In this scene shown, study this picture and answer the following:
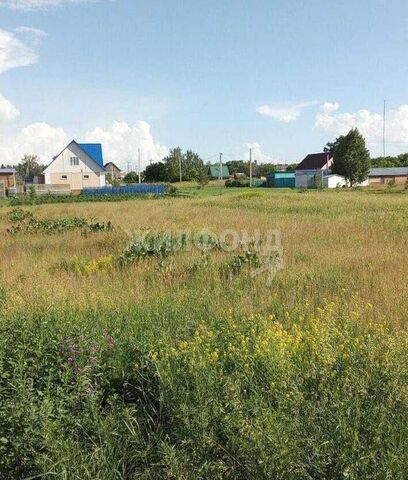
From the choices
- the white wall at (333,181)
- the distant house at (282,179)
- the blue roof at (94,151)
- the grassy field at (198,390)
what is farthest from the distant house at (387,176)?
the grassy field at (198,390)

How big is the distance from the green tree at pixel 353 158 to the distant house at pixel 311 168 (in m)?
4.94

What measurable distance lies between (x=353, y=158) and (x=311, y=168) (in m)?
13.2

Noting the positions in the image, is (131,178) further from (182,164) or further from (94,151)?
(94,151)

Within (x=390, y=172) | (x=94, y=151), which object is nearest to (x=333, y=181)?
(x=390, y=172)

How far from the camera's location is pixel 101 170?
59750 mm

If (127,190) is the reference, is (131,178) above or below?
above

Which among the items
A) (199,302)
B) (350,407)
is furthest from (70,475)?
(199,302)

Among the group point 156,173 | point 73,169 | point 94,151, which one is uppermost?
point 94,151

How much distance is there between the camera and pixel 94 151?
200 ft

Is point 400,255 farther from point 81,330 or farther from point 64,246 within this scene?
point 64,246

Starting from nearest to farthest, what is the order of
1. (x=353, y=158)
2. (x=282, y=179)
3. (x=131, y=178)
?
(x=353, y=158), (x=282, y=179), (x=131, y=178)

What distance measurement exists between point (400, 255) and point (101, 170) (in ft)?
182

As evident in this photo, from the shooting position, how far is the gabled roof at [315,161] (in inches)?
3081

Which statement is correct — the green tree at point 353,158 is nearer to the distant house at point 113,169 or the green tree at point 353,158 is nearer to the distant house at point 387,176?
the distant house at point 387,176
